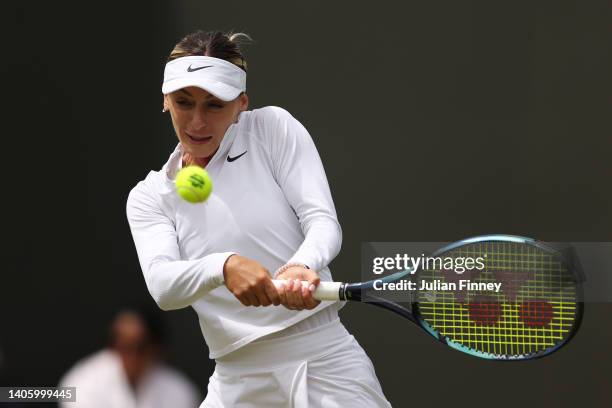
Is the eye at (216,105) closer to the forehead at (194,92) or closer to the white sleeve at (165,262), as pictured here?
the forehead at (194,92)

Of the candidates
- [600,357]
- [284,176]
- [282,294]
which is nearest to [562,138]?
[600,357]

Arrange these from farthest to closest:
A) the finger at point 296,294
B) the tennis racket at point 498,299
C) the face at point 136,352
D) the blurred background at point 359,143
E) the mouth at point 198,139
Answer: the blurred background at point 359,143, the face at point 136,352, the mouth at point 198,139, the tennis racket at point 498,299, the finger at point 296,294

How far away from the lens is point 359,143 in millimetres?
4723

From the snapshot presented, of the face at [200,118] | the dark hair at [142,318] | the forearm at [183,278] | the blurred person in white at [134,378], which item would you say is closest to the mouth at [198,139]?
the face at [200,118]

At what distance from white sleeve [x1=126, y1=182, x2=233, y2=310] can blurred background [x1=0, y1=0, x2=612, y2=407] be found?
151 cm

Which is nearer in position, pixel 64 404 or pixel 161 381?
pixel 161 381

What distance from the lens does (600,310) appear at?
4562 millimetres

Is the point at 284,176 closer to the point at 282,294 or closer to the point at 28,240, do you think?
the point at 282,294

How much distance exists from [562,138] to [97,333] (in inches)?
74.5

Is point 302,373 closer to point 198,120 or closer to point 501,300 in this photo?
point 501,300

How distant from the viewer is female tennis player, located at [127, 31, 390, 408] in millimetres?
3186

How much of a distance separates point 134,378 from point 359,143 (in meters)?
1.36

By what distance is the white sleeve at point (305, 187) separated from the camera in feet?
10.2

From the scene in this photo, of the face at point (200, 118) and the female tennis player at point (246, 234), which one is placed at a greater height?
the face at point (200, 118)
